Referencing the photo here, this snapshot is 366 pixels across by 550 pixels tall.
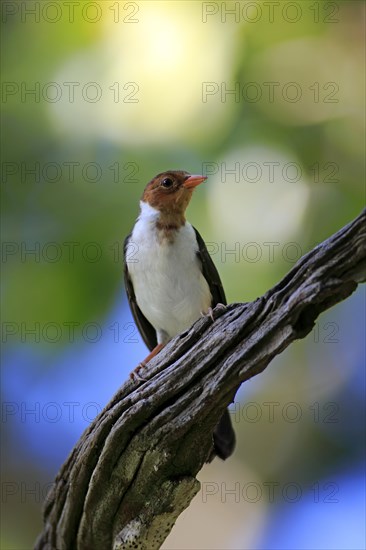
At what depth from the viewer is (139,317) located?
561 cm

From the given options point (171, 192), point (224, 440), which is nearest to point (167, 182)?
point (171, 192)

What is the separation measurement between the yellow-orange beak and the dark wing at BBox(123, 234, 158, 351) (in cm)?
53

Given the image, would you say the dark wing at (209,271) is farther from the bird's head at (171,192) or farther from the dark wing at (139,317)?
the dark wing at (139,317)

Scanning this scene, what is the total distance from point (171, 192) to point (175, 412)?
224 centimetres

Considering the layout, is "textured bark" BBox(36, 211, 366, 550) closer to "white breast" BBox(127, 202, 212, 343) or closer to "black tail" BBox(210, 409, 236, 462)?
"black tail" BBox(210, 409, 236, 462)

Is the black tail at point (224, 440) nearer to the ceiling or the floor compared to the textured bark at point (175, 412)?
nearer to the floor

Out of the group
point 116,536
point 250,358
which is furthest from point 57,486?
point 250,358

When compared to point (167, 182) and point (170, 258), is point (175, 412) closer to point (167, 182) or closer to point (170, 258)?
point (170, 258)

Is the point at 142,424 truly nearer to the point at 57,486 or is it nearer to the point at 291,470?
the point at 57,486

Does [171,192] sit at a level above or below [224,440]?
above

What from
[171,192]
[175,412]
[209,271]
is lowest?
[175,412]

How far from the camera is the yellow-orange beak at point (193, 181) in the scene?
4.96m

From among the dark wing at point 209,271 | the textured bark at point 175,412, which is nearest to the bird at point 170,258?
the dark wing at point 209,271

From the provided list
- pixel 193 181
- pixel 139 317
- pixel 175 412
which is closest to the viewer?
pixel 175 412
